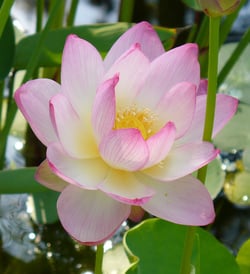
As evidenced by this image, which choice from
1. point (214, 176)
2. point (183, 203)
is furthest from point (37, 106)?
point (214, 176)

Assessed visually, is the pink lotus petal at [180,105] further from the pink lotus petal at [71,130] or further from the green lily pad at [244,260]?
the green lily pad at [244,260]

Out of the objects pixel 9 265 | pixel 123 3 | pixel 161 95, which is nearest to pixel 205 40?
pixel 123 3

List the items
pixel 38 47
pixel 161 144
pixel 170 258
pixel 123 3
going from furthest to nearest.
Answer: pixel 123 3 < pixel 38 47 < pixel 170 258 < pixel 161 144

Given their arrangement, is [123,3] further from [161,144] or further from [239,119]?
[161,144]

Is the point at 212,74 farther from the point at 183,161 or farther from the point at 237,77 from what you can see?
the point at 237,77

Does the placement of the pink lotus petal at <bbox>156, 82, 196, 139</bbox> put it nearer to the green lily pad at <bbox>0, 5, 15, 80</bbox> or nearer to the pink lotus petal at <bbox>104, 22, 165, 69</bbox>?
the pink lotus petal at <bbox>104, 22, 165, 69</bbox>

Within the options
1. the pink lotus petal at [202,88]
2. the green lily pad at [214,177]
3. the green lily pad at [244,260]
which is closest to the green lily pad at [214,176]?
the green lily pad at [214,177]
